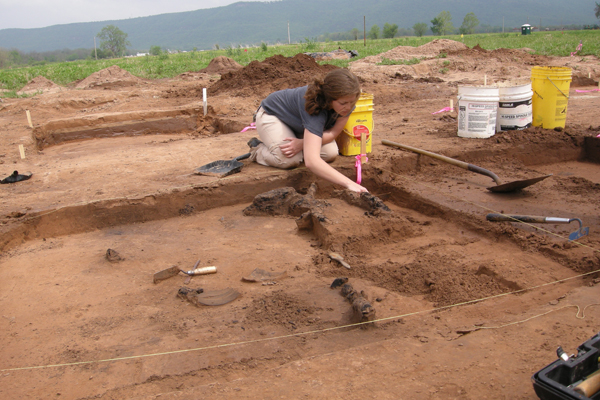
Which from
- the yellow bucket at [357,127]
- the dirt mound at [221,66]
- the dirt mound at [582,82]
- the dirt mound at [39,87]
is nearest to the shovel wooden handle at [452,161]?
the yellow bucket at [357,127]

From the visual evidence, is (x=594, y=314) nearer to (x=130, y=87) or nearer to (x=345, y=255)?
(x=345, y=255)

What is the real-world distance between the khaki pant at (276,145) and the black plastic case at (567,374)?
11.3 feet

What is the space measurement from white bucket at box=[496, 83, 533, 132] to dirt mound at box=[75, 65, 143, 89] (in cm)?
1096

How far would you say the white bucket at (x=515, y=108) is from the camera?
215 inches

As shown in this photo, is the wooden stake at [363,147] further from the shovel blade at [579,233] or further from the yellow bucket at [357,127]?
the shovel blade at [579,233]

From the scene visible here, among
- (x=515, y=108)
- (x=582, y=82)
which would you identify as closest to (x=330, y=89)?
(x=515, y=108)

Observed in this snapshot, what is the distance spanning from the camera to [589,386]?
1.46 meters

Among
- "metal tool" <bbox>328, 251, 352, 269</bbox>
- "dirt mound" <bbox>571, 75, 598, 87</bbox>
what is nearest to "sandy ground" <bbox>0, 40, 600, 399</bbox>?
"metal tool" <bbox>328, 251, 352, 269</bbox>

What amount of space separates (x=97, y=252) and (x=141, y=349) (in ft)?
4.94

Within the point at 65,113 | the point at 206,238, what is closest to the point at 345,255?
the point at 206,238

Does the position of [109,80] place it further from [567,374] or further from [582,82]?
[567,374]

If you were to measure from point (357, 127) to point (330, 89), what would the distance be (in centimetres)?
140

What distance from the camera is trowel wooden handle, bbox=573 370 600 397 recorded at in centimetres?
144

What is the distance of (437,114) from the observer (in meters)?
7.30
